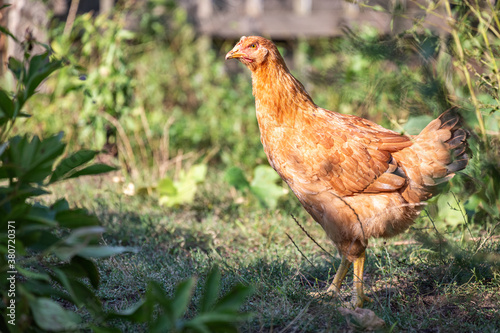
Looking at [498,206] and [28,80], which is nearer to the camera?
[28,80]

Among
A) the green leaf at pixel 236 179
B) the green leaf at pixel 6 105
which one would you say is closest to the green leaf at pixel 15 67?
the green leaf at pixel 6 105

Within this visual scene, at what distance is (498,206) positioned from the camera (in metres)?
2.78

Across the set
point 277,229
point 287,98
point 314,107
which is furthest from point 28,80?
point 277,229

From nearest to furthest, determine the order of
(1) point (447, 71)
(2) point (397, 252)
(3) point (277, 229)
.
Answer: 1. (1) point (447, 71)
2. (2) point (397, 252)
3. (3) point (277, 229)

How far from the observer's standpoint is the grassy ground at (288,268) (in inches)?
86.4

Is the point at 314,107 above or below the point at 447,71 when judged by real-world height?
below

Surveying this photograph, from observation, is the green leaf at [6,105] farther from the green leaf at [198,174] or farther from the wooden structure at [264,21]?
the wooden structure at [264,21]

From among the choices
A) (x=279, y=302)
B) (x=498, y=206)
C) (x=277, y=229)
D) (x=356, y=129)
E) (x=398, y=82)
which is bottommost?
(x=277, y=229)

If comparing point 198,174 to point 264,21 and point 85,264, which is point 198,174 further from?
point 264,21

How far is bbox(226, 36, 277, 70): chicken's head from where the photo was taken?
2.72 meters

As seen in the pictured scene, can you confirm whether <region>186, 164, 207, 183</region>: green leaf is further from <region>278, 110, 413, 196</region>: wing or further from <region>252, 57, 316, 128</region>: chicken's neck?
<region>278, 110, 413, 196</region>: wing

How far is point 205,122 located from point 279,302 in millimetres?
3619

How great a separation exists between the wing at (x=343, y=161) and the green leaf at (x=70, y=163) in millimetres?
1106

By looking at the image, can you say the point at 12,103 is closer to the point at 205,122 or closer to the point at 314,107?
the point at 314,107
